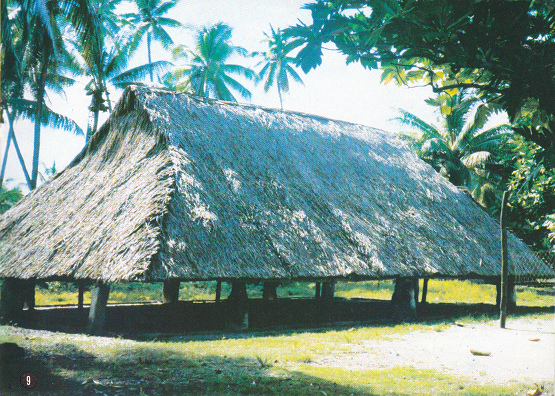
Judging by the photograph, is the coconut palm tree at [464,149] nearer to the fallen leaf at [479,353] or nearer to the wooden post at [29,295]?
the fallen leaf at [479,353]

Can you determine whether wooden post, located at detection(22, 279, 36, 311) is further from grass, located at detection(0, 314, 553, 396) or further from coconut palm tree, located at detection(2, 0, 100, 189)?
coconut palm tree, located at detection(2, 0, 100, 189)

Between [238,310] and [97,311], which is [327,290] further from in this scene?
[97,311]

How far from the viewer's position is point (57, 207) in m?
8.99

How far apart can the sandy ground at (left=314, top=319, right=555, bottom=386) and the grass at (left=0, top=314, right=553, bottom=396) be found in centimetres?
30

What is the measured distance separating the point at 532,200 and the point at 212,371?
9579 millimetres

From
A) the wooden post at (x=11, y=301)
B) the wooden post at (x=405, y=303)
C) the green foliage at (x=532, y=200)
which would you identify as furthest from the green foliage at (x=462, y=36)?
the wooden post at (x=11, y=301)

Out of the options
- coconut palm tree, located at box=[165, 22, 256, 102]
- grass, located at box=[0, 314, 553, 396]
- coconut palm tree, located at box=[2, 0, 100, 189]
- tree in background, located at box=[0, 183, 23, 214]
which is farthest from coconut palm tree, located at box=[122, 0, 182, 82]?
grass, located at box=[0, 314, 553, 396]

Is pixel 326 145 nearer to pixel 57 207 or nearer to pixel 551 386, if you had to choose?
pixel 57 207

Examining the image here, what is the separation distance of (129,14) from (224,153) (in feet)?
46.6

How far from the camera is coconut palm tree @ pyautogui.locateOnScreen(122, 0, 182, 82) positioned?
2045cm

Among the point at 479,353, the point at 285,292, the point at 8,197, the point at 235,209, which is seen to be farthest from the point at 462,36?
the point at 8,197

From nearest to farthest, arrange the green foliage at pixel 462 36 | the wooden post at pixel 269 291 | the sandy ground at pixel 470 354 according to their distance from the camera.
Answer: the green foliage at pixel 462 36 → the sandy ground at pixel 470 354 → the wooden post at pixel 269 291

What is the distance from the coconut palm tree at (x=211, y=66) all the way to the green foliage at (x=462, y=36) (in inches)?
747

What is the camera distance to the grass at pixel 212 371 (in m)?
3.99
